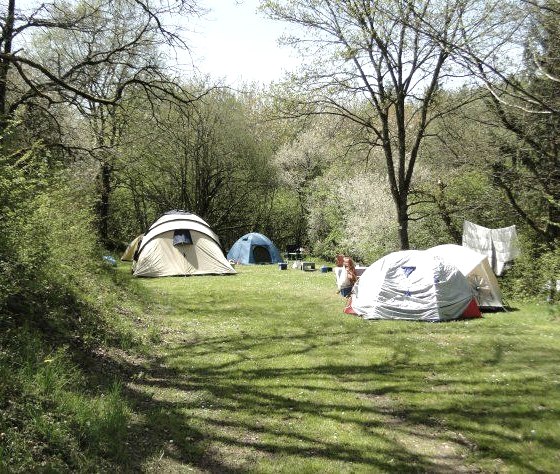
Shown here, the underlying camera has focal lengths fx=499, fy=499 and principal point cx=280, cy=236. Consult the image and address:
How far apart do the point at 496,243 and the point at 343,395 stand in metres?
9.47

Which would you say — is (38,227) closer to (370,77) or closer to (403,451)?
(403,451)

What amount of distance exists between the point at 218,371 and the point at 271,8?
12.0m

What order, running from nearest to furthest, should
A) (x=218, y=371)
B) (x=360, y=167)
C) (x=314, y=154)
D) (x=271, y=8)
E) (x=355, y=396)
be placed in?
(x=355, y=396), (x=218, y=371), (x=271, y=8), (x=360, y=167), (x=314, y=154)

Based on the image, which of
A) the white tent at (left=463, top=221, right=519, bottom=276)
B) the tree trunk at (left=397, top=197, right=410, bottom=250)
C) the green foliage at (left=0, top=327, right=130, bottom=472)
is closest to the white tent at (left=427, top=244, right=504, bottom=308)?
the white tent at (left=463, top=221, right=519, bottom=276)

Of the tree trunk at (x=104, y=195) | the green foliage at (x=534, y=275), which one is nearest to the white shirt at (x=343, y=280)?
the green foliage at (x=534, y=275)

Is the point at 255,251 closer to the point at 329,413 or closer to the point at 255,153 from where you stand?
the point at 255,153

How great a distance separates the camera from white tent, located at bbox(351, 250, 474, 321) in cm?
1066

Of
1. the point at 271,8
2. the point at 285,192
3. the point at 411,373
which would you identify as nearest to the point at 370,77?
the point at 271,8

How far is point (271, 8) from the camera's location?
15.0m

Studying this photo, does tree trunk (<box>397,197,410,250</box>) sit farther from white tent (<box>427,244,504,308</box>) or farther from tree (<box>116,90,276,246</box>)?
tree (<box>116,90,276,246</box>)


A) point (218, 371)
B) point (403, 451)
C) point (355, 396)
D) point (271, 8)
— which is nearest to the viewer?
point (403, 451)

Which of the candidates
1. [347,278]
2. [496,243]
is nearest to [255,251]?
[347,278]

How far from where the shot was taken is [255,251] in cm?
2484

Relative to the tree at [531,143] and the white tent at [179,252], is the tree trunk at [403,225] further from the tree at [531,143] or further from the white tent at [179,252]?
the white tent at [179,252]
